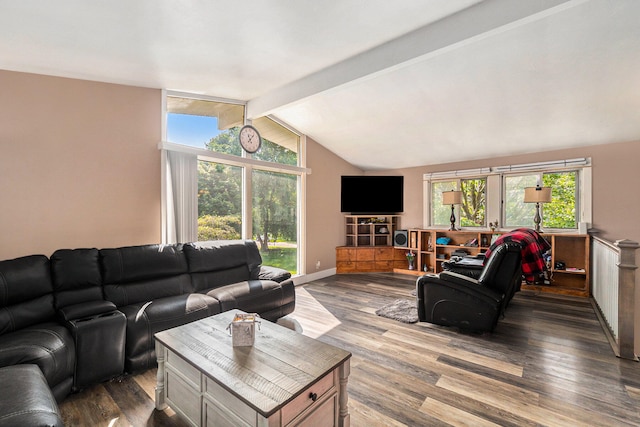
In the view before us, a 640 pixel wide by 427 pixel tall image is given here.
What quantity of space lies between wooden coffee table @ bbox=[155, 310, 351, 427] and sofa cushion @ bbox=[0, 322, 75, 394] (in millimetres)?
Result: 597

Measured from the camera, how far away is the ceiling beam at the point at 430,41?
2170 millimetres

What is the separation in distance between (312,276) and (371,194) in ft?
7.27

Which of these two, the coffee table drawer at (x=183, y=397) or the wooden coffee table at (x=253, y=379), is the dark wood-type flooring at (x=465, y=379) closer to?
the coffee table drawer at (x=183, y=397)

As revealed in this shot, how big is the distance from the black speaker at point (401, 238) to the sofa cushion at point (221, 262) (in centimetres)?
335

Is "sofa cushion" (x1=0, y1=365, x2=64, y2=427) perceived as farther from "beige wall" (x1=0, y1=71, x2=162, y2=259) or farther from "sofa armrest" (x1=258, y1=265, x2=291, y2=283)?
"sofa armrest" (x1=258, y1=265, x2=291, y2=283)

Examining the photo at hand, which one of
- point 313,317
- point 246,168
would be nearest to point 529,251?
point 313,317

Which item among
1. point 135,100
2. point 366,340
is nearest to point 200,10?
point 135,100

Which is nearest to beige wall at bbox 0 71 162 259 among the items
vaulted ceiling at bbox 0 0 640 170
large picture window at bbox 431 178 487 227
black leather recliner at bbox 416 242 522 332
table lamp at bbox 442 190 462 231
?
vaulted ceiling at bbox 0 0 640 170

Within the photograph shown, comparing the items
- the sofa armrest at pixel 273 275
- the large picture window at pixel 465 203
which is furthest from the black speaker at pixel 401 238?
the sofa armrest at pixel 273 275

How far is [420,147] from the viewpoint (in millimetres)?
5215

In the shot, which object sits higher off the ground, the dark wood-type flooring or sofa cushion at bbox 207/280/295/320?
sofa cushion at bbox 207/280/295/320

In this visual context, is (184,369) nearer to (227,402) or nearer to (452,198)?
(227,402)

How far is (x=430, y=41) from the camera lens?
2.61 meters

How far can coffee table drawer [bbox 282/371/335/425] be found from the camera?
1.27 m
